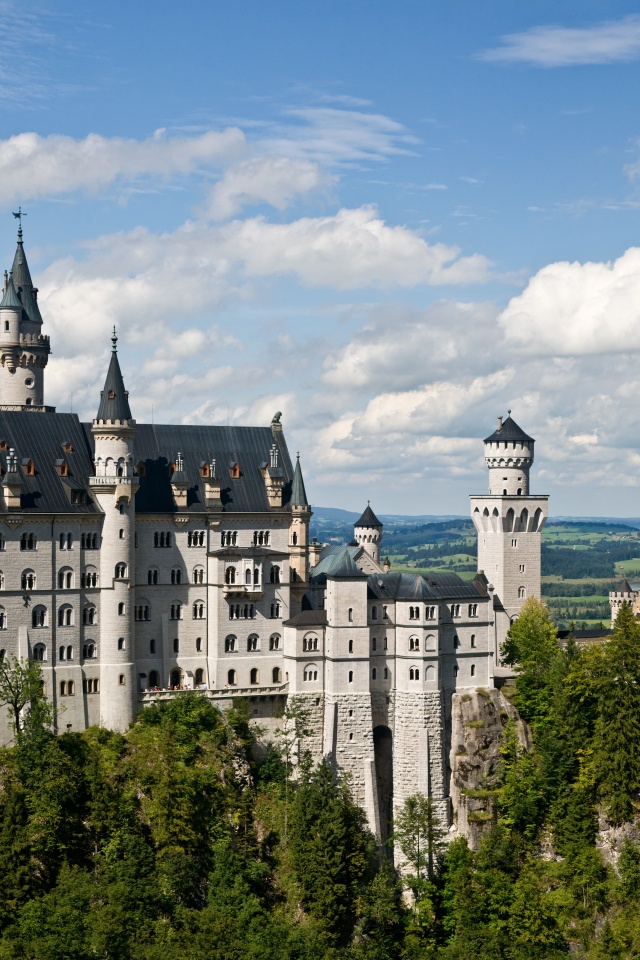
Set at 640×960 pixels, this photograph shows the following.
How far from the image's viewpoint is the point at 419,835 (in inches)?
4358

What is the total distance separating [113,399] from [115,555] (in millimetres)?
11957

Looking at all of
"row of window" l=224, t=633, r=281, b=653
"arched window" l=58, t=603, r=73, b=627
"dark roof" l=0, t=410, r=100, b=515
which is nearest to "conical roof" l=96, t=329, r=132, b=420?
"dark roof" l=0, t=410, r=100, b=515

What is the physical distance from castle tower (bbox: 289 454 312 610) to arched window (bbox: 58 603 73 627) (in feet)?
62.8

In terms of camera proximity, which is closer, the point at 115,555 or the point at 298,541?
the point at 115,555

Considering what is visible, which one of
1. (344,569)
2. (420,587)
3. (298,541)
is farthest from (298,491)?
(420,587)

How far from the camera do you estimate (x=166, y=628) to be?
369 feet

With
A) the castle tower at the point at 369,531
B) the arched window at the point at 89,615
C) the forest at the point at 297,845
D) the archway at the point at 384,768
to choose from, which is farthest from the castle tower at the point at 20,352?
the archway at the point at 384,768

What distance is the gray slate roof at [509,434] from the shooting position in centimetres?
12794

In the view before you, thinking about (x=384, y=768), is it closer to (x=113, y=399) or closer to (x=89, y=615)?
(x=89, y=615)

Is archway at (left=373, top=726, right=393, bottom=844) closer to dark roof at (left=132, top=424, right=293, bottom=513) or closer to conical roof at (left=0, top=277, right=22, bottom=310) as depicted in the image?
dark roof at (left=132, top=424, right=293, bottom=513)

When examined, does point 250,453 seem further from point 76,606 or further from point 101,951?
point 101,951

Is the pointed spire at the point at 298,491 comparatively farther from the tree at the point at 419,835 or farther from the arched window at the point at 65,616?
the tree at the point at 419,835

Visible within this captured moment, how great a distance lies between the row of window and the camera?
114250 millimetres

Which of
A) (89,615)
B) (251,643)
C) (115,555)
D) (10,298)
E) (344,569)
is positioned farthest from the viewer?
(10,298)
